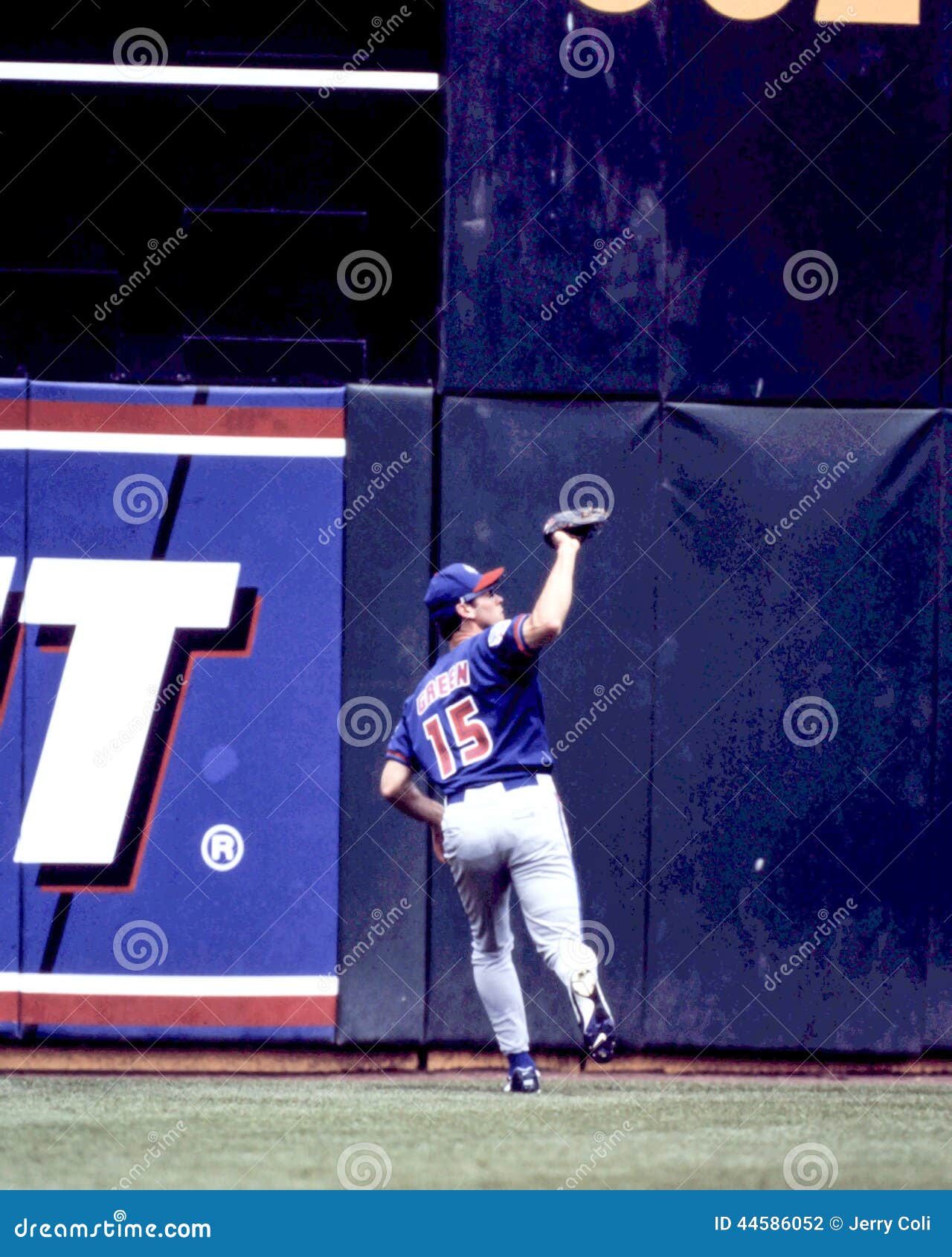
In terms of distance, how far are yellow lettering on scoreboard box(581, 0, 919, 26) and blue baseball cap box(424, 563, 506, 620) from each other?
2913mm

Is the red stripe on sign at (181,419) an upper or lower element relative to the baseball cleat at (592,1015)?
upper

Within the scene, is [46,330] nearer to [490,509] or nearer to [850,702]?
[490,509]

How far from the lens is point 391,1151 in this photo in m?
5.20

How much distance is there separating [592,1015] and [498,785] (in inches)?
36.2

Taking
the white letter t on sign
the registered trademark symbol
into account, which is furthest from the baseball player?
the white letter t on sign

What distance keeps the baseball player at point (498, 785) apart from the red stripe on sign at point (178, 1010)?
1.20m

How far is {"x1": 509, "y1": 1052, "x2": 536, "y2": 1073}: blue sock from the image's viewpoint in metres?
6.23

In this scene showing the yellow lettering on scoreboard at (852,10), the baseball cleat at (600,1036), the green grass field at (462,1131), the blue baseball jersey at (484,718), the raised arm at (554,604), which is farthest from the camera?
the yellow lettering on scoreboard at (852,10)

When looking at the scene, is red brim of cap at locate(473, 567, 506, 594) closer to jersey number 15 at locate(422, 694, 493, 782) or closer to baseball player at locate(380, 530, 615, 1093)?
baseball player at locate(380, 530, 615, 1093)

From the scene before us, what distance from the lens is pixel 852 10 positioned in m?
7.32

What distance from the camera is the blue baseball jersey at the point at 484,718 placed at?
6.02 metres

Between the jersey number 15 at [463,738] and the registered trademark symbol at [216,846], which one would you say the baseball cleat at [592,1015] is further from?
the registered trademark symbol at [216,846]

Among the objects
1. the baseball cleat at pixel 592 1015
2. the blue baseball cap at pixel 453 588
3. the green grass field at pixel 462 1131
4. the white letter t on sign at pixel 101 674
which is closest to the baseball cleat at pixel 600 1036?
the baseball cleat at pixel 592 1015

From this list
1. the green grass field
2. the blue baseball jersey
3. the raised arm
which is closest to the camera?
the green grass field
